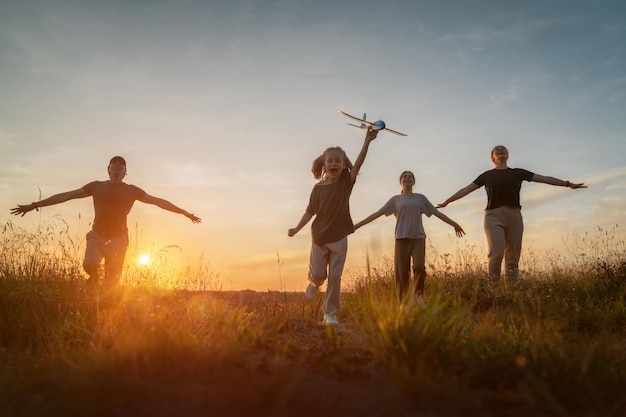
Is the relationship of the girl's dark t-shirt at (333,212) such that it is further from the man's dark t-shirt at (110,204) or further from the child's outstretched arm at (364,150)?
the man's dark t-shirt at (110,204)

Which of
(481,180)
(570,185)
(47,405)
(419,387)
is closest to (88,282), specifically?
(47,405)

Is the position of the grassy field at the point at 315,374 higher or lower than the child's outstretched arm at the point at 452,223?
lower

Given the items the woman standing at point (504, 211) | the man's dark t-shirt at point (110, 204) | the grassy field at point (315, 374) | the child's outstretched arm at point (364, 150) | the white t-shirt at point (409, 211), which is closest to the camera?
the grassy field at point (315, 374)

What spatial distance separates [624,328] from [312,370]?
5.21m

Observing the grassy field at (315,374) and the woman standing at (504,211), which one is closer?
the grassy field at (315,374)

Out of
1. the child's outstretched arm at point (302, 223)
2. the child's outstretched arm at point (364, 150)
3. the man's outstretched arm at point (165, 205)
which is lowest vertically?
the child's outstretched arm at point (302, 223)

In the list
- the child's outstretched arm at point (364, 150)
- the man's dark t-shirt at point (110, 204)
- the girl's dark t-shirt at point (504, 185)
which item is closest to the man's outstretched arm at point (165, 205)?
the man's dark t-shirt at point (110, 204)

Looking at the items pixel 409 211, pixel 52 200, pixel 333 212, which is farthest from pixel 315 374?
pixel 52 200

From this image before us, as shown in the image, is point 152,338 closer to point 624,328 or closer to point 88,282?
point 88,282

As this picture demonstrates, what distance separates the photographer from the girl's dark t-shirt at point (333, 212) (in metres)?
6.73

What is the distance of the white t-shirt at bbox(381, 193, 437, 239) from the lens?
821 cm

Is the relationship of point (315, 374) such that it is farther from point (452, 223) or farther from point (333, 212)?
point (452, 223)

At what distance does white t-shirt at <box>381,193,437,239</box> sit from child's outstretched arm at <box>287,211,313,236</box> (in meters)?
1.85

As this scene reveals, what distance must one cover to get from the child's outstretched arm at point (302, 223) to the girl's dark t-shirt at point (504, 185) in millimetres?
3870
